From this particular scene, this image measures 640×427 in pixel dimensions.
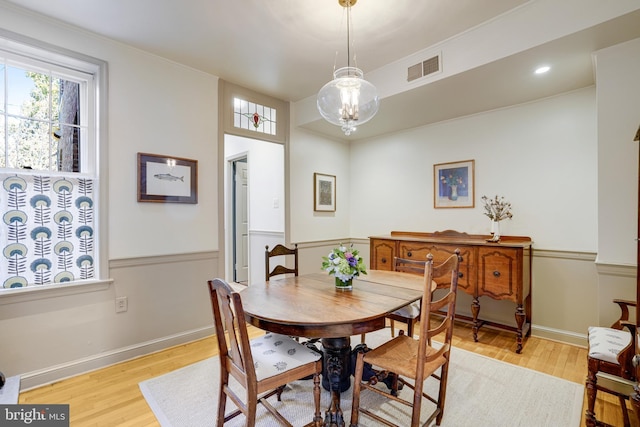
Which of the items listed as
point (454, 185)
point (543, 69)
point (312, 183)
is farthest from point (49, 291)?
point (543, 69)

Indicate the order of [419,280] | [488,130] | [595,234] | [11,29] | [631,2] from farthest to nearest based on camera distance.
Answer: [488,130], [595,234], [419,280], [11,29], [631,2]

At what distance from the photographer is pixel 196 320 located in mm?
3156

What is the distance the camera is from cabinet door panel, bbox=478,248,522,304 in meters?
2.82

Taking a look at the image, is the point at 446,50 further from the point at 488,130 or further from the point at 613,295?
the point at 613,295

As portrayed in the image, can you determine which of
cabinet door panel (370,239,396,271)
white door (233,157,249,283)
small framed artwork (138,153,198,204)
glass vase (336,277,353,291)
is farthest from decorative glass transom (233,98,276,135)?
glass vase (336,277,353,291)

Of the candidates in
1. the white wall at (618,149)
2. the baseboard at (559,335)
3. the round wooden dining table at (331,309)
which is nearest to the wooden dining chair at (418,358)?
the round wooden dining table at (331,309)

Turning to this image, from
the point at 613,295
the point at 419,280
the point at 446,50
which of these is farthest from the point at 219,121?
the point at 613,295

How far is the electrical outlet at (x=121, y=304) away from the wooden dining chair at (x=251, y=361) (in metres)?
1.58

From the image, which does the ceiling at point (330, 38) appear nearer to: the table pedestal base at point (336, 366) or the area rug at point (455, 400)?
the table pedestal base at point (336, 366)

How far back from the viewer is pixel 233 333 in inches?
59.8

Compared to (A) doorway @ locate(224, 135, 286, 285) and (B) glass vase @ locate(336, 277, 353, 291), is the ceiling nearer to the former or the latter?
(A) doorway @ locate(224, 135, 286, 285)

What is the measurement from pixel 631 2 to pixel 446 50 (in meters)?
1.12

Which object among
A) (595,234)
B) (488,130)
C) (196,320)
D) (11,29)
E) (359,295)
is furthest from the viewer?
(488,130)

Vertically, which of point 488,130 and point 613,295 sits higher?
point 488,130
